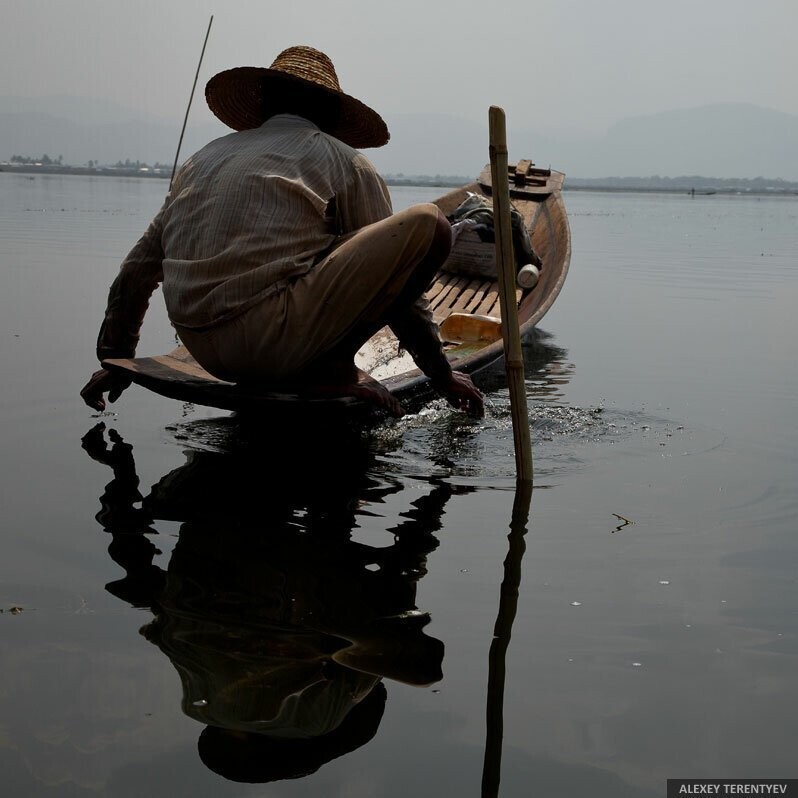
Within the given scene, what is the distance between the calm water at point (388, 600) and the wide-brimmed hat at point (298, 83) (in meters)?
1.25

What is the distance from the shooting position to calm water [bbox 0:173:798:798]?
2291mm

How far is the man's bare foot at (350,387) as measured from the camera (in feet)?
13.4

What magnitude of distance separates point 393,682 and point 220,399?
5.78ft

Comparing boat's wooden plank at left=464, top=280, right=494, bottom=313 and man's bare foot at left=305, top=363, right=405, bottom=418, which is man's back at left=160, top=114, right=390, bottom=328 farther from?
boat's wooden plank at left=464, top=280, right=494, bottom=313

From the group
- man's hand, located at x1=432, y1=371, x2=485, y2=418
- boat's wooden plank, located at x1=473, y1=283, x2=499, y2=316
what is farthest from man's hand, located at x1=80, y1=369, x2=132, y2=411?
boat's wooden plank, located at x1=473, y1=283, x2=499, y2=316

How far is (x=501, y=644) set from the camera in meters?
2.84

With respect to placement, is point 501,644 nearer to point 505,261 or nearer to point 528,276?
point 505,261

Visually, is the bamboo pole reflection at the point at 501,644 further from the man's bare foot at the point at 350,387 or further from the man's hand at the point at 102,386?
the man's hand at the point at 102,386

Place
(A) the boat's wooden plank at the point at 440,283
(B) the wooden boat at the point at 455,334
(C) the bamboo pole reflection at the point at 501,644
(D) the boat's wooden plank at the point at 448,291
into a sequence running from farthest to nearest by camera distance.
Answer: (A) the boat's wooden plank at the point at 440,283 → (D) the boat's wooden plank at the point at 448,291 → (B) the wooden boat at the point at 455,334 → (C) the bamboo pole reflection at the point at 501,644

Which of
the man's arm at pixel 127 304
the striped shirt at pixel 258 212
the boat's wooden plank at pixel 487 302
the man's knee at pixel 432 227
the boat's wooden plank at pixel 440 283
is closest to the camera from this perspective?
the man's knee at pixel 432 227

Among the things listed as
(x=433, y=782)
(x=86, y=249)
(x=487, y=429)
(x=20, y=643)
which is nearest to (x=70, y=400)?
(x=487, y=429)

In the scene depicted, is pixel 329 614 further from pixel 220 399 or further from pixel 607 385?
pixel 607 385

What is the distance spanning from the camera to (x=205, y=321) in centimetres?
402

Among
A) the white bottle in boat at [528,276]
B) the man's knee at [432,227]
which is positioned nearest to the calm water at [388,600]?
the man's knee at [432,227]
